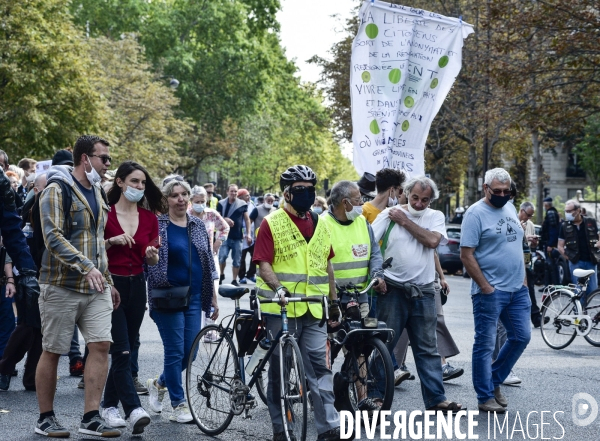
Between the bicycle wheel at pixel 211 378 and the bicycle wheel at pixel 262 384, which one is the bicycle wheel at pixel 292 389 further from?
the bicycle wheel at pixel 262 384

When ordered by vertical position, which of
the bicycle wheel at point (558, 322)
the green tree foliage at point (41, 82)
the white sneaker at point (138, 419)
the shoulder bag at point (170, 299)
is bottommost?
the white sneaker at point (138, 419)

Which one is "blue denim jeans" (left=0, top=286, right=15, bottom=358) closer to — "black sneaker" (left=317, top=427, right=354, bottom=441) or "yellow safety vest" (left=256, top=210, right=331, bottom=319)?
"yellow safety vest" (left=256, top=210, right=331, bottom=319)

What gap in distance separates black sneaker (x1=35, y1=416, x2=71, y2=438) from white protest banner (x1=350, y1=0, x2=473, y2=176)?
4928mm

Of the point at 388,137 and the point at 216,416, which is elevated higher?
the point at 388,137

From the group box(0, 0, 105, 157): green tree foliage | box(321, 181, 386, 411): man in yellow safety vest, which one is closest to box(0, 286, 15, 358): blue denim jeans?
box(321, 181, 386, 411): man in yellow safety vest

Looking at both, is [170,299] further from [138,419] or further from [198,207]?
[198,207]

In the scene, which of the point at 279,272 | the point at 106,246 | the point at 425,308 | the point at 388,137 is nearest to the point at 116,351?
the point at 106,246

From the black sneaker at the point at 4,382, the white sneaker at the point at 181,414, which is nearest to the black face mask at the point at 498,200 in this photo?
the white sneaker at the point at 181,414

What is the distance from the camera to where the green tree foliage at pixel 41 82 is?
105 ft

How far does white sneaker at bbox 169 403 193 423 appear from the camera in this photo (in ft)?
24.7

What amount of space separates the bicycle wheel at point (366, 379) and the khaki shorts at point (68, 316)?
68.8 inches

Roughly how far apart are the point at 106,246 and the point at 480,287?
2951mm

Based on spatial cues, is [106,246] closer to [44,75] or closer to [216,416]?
[216,416]

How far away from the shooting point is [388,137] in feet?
35.8
